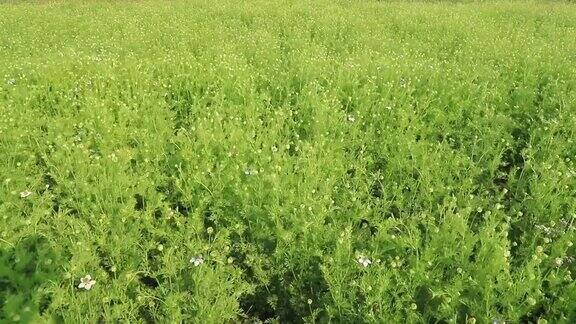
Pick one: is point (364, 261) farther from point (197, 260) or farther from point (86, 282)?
point (86, 282)

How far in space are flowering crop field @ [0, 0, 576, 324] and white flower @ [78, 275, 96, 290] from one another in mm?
A: 17

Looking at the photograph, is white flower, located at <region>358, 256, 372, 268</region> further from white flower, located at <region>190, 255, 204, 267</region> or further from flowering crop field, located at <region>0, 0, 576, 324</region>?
white flower, located at <region>190, 255, 204, 267</region>

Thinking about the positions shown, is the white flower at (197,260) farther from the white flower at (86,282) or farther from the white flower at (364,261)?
the white flower at (364,261)

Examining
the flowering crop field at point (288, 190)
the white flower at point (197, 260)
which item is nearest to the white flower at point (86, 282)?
the flowering crop field at point (288, 190)

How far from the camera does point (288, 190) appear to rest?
3.61 metres

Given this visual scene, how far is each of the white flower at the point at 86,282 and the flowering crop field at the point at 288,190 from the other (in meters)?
0.02

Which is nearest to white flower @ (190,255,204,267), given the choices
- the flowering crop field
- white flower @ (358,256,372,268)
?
the flowering crop field

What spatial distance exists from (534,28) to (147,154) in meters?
10.3

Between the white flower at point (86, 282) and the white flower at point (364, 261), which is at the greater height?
the white flower at point (364, 261)

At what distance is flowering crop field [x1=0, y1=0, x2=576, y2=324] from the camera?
2.86 meters

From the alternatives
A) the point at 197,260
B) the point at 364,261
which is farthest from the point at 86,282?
the point at 364,261

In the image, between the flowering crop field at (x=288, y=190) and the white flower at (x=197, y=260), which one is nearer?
the flowering crop field at (x=288, y=190)

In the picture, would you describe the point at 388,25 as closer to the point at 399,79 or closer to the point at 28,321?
the point at 399,79

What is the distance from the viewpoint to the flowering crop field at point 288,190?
286 cm
